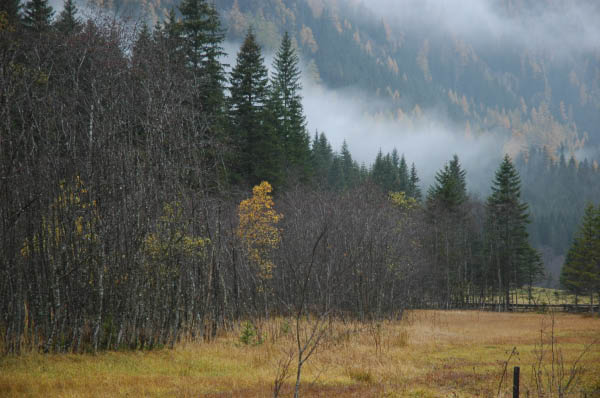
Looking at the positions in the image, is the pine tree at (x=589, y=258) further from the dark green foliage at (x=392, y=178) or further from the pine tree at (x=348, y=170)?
the pine tree at (x=348, y=170)

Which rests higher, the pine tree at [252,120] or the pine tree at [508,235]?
the pine tree at [252,120]

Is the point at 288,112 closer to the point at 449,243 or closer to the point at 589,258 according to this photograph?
the point at 449,243

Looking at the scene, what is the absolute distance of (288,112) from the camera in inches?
1628

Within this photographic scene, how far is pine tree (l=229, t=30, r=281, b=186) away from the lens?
32.8 m

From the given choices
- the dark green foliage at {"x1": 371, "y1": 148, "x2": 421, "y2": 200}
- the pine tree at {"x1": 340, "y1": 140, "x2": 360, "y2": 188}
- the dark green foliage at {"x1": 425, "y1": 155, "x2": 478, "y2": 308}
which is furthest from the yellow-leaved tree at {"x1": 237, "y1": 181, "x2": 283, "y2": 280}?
the dark green foliage at {"x1": 371, "y1": 148, "x2": 421, "y2": 200}

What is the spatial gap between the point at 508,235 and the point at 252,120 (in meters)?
30.1

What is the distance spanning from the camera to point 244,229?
21906 millimetres

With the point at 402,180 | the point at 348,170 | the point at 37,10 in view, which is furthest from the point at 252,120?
the point at 402,180

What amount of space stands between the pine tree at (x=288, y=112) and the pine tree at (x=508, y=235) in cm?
2080

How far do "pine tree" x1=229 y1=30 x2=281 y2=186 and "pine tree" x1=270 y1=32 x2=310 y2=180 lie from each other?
2109 mm

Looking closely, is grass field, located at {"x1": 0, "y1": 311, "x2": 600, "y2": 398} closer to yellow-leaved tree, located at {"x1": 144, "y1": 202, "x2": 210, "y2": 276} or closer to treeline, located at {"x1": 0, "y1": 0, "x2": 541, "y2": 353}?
treeline, located at {"x1": 0, "y1": 0, "x2": 541, "y2": 353}

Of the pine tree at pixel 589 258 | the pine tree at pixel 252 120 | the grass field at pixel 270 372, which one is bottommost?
the grass field at pixel 270 372

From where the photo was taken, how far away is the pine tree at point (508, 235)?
149ft

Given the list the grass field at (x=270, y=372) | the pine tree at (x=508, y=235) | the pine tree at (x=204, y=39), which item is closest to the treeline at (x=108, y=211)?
the grass field at (x=270, y=372)
